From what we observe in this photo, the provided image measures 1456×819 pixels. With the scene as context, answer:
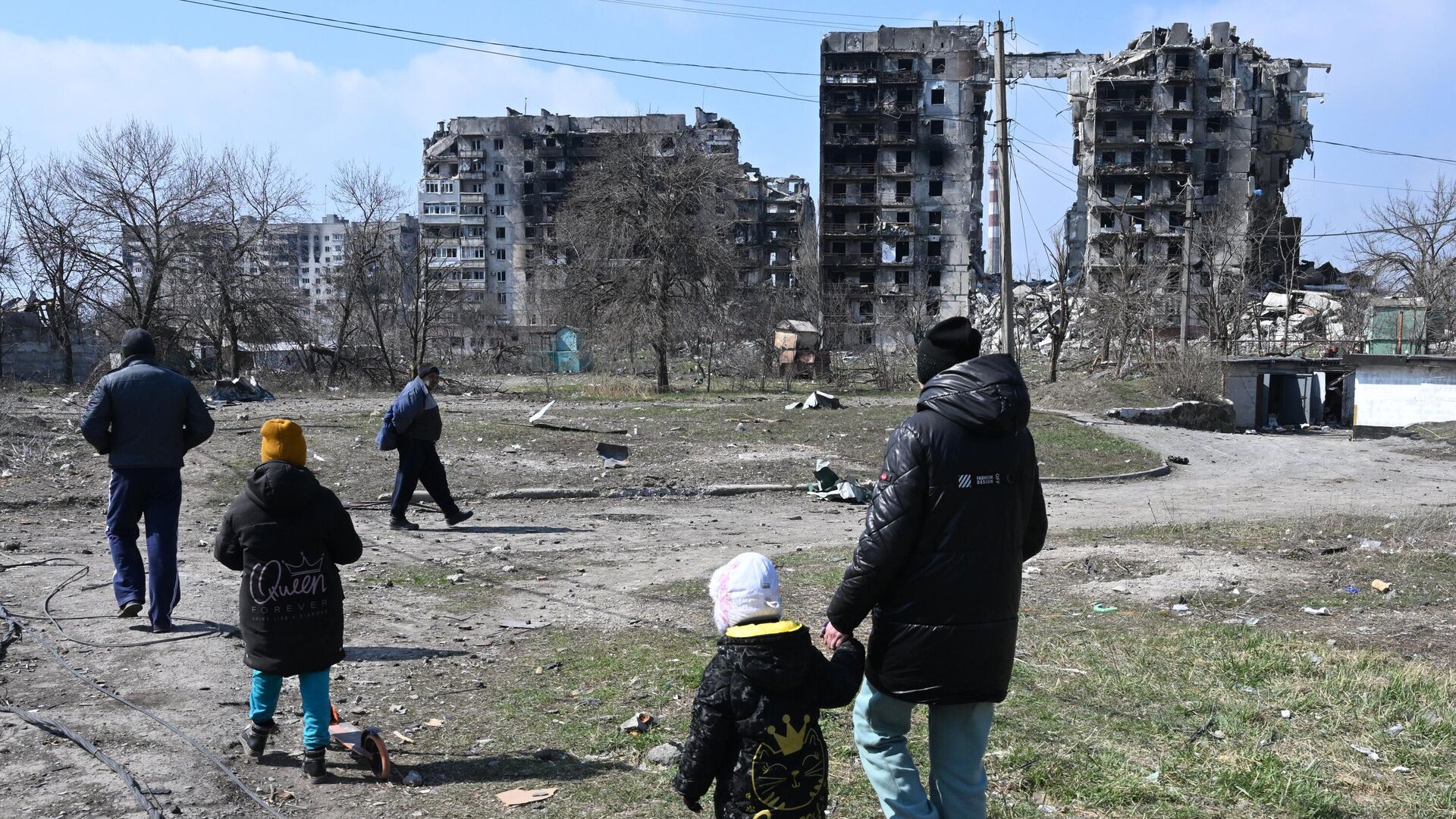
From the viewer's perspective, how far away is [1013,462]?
11.3ft

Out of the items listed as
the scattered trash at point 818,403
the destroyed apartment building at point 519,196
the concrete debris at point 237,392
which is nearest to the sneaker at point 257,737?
the scattered trash at point 818,403

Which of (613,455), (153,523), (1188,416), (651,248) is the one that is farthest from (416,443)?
(651,248)

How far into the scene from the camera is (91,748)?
4832 mm

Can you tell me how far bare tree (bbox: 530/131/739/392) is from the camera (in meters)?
37.6

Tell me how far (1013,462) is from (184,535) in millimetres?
10123

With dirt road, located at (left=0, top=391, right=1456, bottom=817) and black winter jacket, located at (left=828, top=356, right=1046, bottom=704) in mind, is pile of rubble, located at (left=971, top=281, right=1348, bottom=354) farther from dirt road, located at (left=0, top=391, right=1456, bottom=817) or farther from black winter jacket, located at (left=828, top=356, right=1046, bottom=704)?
black winter jacket, located at (left=828, top=356, right=1046, bottom=704)

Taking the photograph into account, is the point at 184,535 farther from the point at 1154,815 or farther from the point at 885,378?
the point at 885,378

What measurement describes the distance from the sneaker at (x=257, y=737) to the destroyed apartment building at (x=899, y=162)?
80665 mm

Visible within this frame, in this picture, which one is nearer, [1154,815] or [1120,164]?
[1154,815]

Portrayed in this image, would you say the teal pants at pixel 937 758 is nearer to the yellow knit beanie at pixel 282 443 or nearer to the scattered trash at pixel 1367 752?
the scattered trash at pixel 1367 752

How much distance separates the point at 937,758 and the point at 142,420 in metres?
5.67

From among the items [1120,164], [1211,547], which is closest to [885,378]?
[1211,547]

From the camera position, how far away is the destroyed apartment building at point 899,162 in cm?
8488

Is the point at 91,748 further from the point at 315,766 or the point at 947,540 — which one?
the point at 947,540
